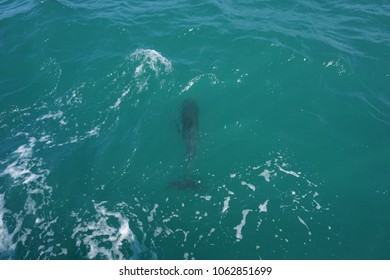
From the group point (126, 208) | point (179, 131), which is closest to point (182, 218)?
point (126, 208)

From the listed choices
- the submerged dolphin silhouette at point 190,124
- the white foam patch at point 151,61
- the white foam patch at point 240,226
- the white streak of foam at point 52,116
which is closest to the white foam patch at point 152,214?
the submerged dolphin silhouette at point 190,124

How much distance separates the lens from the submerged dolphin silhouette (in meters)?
22.3

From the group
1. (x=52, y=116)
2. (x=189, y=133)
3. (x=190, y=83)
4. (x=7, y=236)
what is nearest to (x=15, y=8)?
(x=52, y=116)

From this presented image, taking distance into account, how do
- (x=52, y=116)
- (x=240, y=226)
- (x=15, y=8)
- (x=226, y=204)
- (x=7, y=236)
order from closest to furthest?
1. (x=240, y=226)
2. (x=7, y=236)
3. (x=226, y=204)
4. (x=52, y=116)
5. (x=15, y=8)

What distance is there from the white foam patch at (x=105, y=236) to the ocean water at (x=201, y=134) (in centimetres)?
7

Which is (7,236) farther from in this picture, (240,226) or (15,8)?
(15,8)

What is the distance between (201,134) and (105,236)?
34.6 feet

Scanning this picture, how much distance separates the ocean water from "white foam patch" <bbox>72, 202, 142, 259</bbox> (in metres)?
0.07

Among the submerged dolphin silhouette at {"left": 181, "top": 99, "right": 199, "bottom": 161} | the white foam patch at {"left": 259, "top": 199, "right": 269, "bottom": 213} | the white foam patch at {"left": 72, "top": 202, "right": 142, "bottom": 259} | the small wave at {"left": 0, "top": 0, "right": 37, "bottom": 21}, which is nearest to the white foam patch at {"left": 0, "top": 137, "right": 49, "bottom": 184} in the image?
the white foam patch at {"left": 72, "top": 202, "right": 142, "bottom": 259}

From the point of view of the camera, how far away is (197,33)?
32125 mm

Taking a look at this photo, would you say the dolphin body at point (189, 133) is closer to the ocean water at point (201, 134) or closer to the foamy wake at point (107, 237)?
the ocean water at point (201, 134)

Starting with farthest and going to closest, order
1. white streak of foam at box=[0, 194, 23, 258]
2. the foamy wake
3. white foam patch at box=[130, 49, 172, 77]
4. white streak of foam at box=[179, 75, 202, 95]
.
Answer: white foam patch at box=[130, 49, 172, 77], white streak of foam at box=[179, 75, 202, 95], white streak of foam at box=[0, 194, 23, 258], the foamy wake

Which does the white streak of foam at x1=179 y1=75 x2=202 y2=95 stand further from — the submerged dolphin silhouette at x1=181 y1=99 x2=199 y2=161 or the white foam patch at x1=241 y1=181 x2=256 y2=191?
the white foam patch at x1=241 y1=181 x2=256 y2=191

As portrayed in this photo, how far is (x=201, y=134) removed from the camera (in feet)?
76.1
